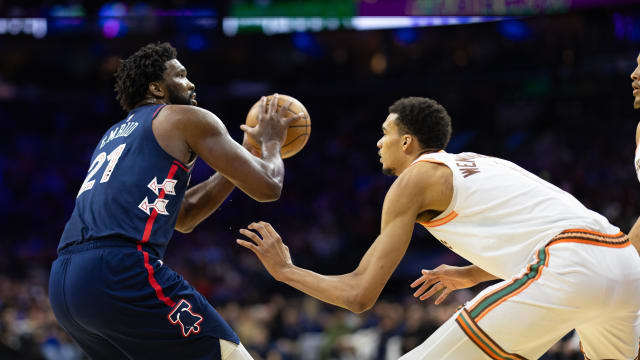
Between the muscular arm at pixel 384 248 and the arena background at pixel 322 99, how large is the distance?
7.71m

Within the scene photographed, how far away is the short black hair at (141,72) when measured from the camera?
143 inches

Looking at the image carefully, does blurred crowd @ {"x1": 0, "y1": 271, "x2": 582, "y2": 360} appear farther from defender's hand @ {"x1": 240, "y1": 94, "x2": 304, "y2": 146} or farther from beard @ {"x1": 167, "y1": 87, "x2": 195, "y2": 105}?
beard @ {"x1": 167, "y1": 87, "x2": 195, "y2": 105}

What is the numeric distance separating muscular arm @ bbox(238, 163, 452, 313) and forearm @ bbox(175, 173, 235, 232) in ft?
2.62

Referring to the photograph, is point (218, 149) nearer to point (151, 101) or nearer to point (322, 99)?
point (151, 101)

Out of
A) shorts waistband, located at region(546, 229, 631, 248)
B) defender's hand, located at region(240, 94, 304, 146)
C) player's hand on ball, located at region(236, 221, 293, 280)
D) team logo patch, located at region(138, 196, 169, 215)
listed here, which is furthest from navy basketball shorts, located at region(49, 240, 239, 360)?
shorts waistband, located at region(546, 229, 631, 248)

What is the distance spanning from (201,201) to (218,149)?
2.28ft

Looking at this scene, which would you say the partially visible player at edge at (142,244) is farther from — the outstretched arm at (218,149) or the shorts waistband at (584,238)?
the shorts waistband at (584,238)

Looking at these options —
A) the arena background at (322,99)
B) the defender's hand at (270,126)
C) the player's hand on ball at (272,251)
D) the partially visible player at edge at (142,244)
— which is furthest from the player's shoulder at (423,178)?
the arena background at (322,99)

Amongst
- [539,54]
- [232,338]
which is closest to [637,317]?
[232,338]

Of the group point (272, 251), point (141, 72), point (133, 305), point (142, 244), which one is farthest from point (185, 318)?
point (141, 72)

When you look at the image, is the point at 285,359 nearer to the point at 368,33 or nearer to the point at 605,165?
the point at 605,165

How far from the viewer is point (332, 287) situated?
3.06 m

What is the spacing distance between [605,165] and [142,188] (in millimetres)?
12910

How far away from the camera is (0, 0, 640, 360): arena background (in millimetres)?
13938
